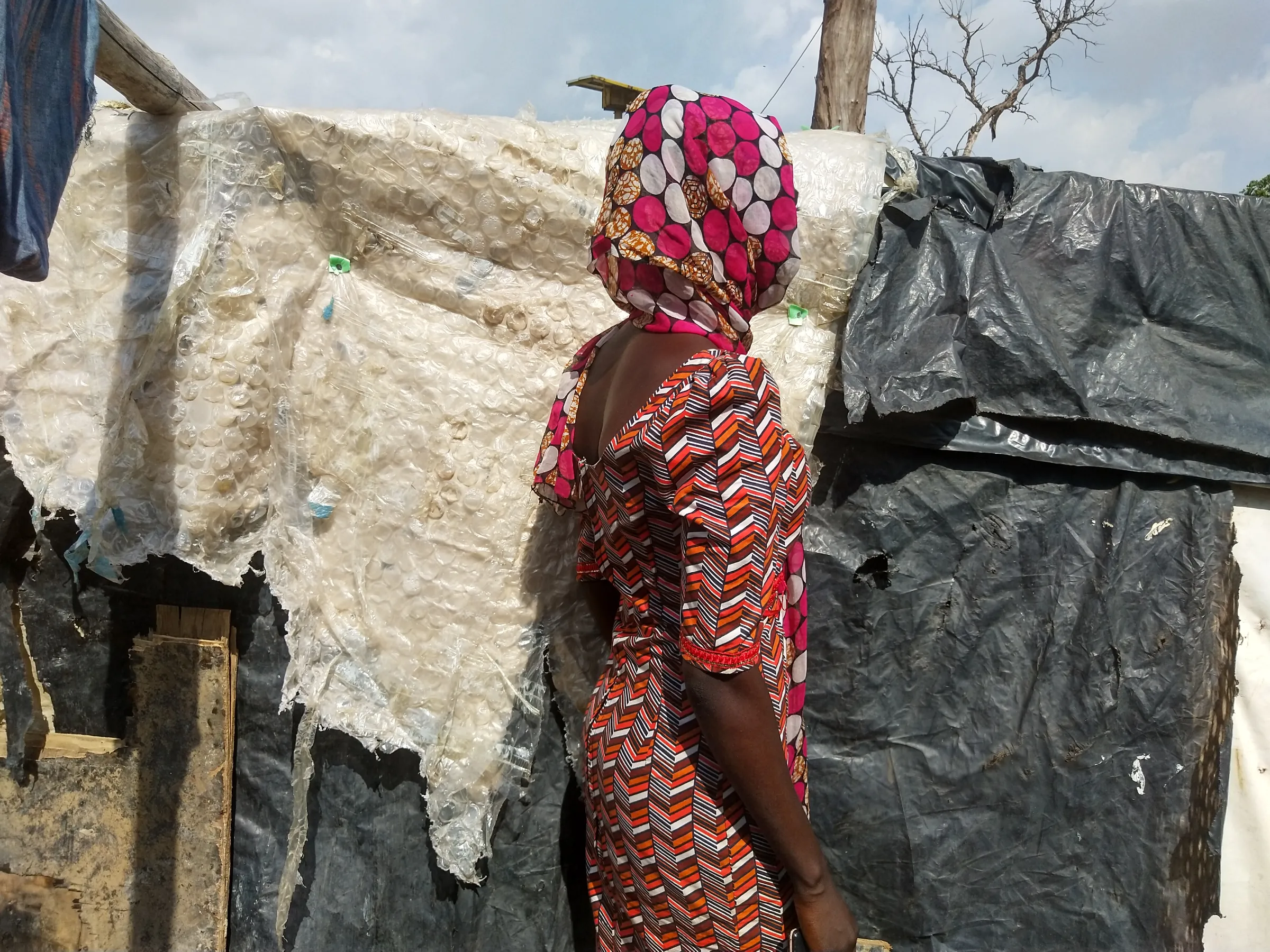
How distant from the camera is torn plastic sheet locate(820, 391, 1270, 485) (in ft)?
5.65

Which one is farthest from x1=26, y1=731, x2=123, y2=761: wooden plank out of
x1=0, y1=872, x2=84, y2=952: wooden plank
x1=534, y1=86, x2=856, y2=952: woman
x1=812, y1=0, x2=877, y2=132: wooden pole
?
x1=812, y1=0, x2=877, y2=132: wooden pole

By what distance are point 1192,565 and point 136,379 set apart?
2.27 m

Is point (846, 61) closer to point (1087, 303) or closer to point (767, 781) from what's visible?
point (1087, 303)

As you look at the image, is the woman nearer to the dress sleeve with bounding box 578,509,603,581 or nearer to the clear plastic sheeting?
the dress sleeve with bounding box 578,509,603,581

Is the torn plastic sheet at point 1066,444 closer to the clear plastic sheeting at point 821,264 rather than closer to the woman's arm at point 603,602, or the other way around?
the clear plastic sheeting at point 821,264

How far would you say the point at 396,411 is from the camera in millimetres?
1740

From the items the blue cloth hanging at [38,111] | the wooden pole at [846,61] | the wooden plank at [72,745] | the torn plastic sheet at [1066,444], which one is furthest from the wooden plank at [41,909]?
the wooden pole at [846,61]

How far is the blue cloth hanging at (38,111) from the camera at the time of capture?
1.22m

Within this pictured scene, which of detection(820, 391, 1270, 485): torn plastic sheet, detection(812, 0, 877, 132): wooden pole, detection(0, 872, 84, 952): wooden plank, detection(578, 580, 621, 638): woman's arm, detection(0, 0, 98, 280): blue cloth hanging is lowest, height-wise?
detection(0, 872, 84, 952): wooden plank

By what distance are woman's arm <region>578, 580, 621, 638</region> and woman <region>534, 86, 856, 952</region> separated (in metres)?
0.30

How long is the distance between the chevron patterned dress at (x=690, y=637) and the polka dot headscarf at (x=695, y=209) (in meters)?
0.11

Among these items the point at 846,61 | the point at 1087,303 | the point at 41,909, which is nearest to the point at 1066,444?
the point at 1087,303

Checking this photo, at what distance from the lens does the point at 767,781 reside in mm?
1127

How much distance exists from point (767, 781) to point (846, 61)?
8.75 ft
